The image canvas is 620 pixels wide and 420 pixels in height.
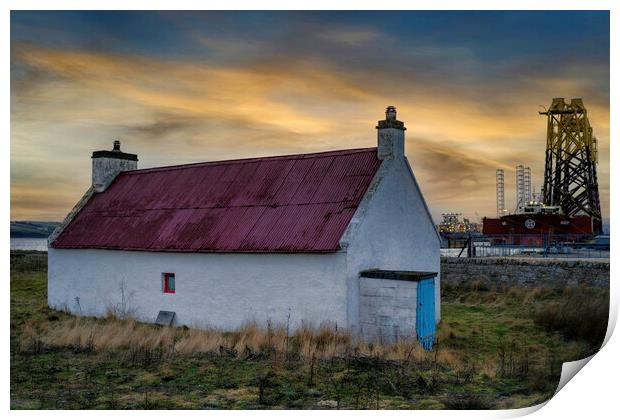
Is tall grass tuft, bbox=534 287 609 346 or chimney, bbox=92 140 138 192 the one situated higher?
Result: chimney, bbox=92 140 138 192

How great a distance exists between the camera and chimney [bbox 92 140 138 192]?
24047mm

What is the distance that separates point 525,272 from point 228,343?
13901 millimetres

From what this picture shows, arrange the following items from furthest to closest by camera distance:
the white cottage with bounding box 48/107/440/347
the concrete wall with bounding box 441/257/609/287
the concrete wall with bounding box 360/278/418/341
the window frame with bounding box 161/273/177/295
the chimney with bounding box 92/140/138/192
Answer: the chimney with bounding box 92/140/138/192
the concrete wall with bounding box 441/257/609/287
the window frame with bounding box 161/273/177/295
the white cottage with bounding box 48/107/440/347
the concrete wall with bounding box 360/278/418/341

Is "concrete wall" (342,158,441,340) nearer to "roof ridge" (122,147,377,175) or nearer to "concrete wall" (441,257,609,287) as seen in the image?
"roof ridge" (122,147,377,175)

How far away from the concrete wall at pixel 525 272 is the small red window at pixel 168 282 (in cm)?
1243

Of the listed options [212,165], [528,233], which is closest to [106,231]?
[212,165]

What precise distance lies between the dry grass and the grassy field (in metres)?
0.03

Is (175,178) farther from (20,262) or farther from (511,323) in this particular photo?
(20,262)

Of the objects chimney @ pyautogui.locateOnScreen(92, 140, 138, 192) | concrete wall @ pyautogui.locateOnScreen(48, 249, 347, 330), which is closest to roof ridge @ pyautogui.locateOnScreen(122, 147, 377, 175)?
chimney @ pyautogui.locateOnScreen(92, 140, 138, 192)

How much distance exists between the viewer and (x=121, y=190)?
2320 centimetres

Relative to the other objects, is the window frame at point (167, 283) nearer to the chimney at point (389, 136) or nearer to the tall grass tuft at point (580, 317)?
the chimney at point (389, 136)

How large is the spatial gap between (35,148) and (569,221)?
1954 cm

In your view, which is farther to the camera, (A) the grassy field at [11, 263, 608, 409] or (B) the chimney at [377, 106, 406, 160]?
(B) the chimney at [377, 106, 406, 160]

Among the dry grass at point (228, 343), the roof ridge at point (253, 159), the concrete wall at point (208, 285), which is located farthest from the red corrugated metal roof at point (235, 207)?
the dry grass at point (228, 343)
